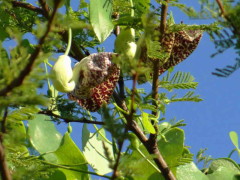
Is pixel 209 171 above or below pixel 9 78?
below

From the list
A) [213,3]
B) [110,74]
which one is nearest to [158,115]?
[110,74]

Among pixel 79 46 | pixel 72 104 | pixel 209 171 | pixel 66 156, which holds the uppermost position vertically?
pixel 79 46

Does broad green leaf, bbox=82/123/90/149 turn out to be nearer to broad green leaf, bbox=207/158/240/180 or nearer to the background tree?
the background tree

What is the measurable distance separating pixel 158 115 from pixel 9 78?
0.79 m

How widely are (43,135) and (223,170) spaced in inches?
18.1

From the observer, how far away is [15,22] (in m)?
1.35

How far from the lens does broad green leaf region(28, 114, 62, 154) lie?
5.23 ft

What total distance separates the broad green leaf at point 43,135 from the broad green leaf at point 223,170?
40 cm

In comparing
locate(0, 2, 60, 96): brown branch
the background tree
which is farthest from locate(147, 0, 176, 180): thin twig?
locate(0, 2, 60, 96): brown branch

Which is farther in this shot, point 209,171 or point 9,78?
point 209,171

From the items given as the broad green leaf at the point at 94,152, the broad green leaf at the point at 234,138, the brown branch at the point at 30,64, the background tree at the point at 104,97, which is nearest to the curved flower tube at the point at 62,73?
the background tree at the point at 104,97

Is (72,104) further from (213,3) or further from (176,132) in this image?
(213,3)

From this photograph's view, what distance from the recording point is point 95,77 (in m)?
1.16

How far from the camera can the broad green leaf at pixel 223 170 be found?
164 centimetres
